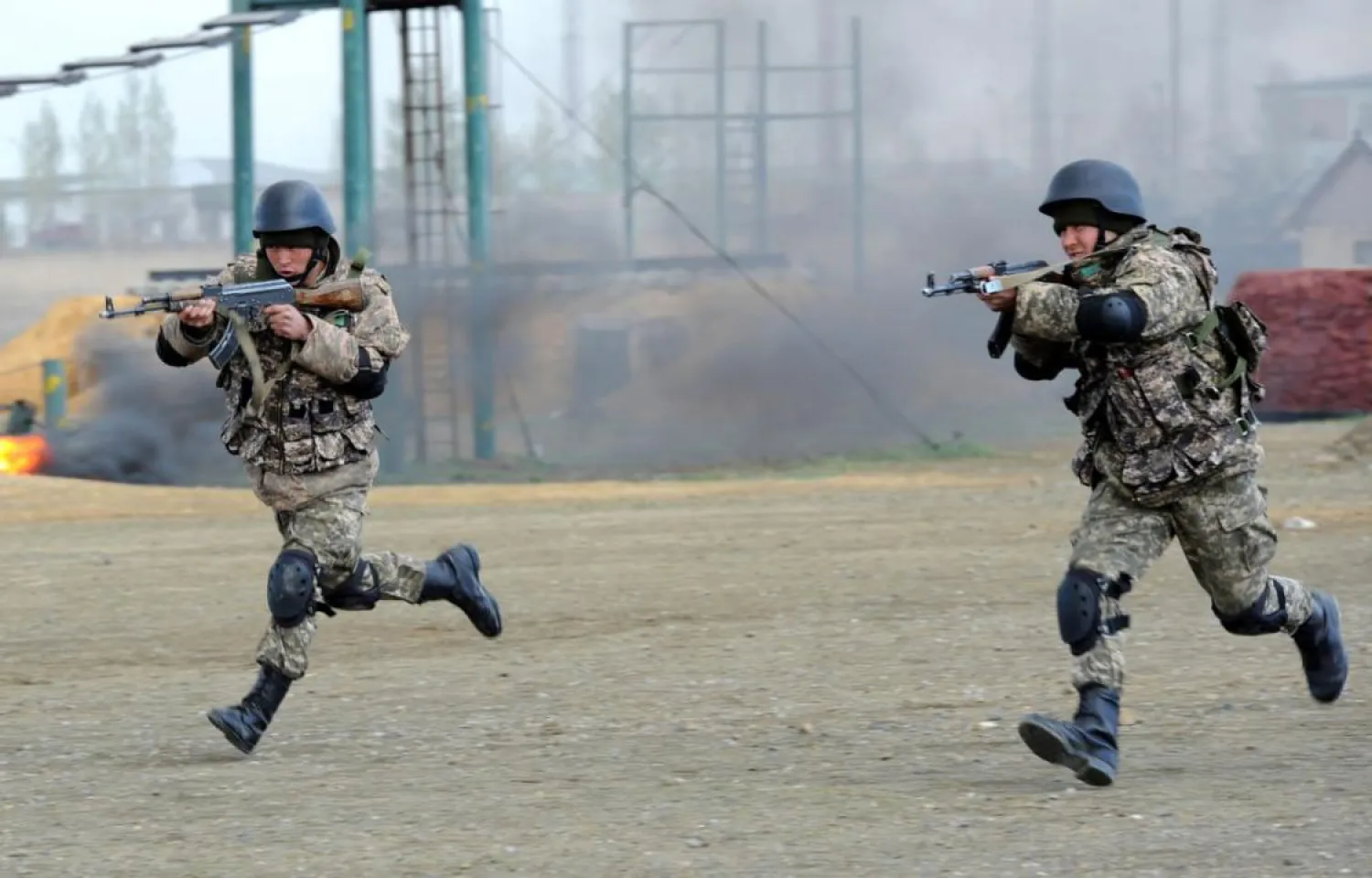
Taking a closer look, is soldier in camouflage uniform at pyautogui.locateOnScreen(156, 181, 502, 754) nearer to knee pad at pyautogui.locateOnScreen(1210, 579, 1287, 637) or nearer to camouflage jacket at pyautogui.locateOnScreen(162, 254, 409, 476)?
camouflage jacket at pyautogui.locateOnScreen(162, 254, 409, 476)

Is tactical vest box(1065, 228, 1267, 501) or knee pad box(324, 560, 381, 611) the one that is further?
knee pad box(324, 560, 381, 611)

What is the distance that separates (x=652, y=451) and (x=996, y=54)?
40.1ft

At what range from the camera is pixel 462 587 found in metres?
7.61

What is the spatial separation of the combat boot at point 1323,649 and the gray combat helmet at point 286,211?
A: 3144mm

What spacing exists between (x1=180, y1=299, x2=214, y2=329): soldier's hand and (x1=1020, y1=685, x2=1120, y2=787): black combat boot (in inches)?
102

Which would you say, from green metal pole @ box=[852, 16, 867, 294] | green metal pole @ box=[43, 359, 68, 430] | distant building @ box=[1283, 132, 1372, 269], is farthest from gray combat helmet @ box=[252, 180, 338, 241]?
distant building @ box=[1283, 132, 1372, 269]

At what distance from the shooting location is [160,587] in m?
11.6

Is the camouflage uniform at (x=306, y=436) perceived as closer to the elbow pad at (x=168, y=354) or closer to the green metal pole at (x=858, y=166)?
the elbow pad at (x=168, y=354)

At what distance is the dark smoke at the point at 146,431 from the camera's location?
2083 cm

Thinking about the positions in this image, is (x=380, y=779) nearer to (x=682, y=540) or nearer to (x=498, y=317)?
(x=682, y=540)

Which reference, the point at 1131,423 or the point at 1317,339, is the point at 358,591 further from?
the point at 1317,339

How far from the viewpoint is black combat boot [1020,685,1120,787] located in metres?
5.93

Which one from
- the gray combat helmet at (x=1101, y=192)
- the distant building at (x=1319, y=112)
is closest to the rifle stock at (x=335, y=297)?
the gray combat helmet at (x=1101, y=192)

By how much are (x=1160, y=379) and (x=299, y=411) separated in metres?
2.52
